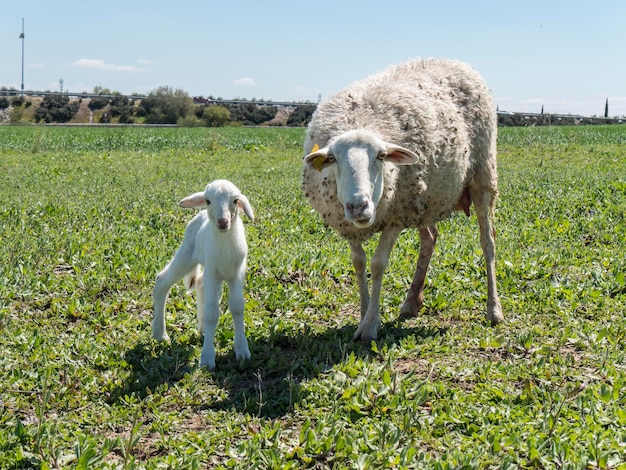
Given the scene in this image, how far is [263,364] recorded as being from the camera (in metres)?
5.41

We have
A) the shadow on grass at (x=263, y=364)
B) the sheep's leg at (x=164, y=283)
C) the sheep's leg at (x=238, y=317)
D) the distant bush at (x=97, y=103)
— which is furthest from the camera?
the distant bush at (x=97, y=103)

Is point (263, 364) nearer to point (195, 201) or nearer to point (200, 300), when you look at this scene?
point (200, 300)

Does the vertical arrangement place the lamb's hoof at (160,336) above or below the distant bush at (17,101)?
below

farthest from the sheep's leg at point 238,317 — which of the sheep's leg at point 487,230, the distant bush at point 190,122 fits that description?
the distant bush at point 190,122

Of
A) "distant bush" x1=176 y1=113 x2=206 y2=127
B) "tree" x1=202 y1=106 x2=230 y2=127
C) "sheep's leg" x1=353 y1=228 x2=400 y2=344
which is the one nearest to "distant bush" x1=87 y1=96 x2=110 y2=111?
"tree" x1=202 y1=106 x2=230 y2=127

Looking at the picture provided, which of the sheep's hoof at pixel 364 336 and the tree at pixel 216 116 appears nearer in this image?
the sheep's hoof at pixel 364 336

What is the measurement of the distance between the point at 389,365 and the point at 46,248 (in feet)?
14.7

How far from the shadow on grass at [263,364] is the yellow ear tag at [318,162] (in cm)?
133

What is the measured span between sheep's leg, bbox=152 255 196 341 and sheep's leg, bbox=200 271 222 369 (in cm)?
40

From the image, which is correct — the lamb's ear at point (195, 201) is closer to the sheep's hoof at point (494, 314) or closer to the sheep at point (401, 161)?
the sheep at point (401, 161)

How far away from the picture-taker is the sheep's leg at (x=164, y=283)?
5.66 meters

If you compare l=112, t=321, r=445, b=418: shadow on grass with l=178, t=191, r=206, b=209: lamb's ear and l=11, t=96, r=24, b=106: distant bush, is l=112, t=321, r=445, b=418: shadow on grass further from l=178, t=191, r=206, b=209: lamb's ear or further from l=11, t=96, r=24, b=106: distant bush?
l=11, t=96, r=24, b=106: distant bush

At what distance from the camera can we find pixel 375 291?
6000mm

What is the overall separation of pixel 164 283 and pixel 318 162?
1521mm
